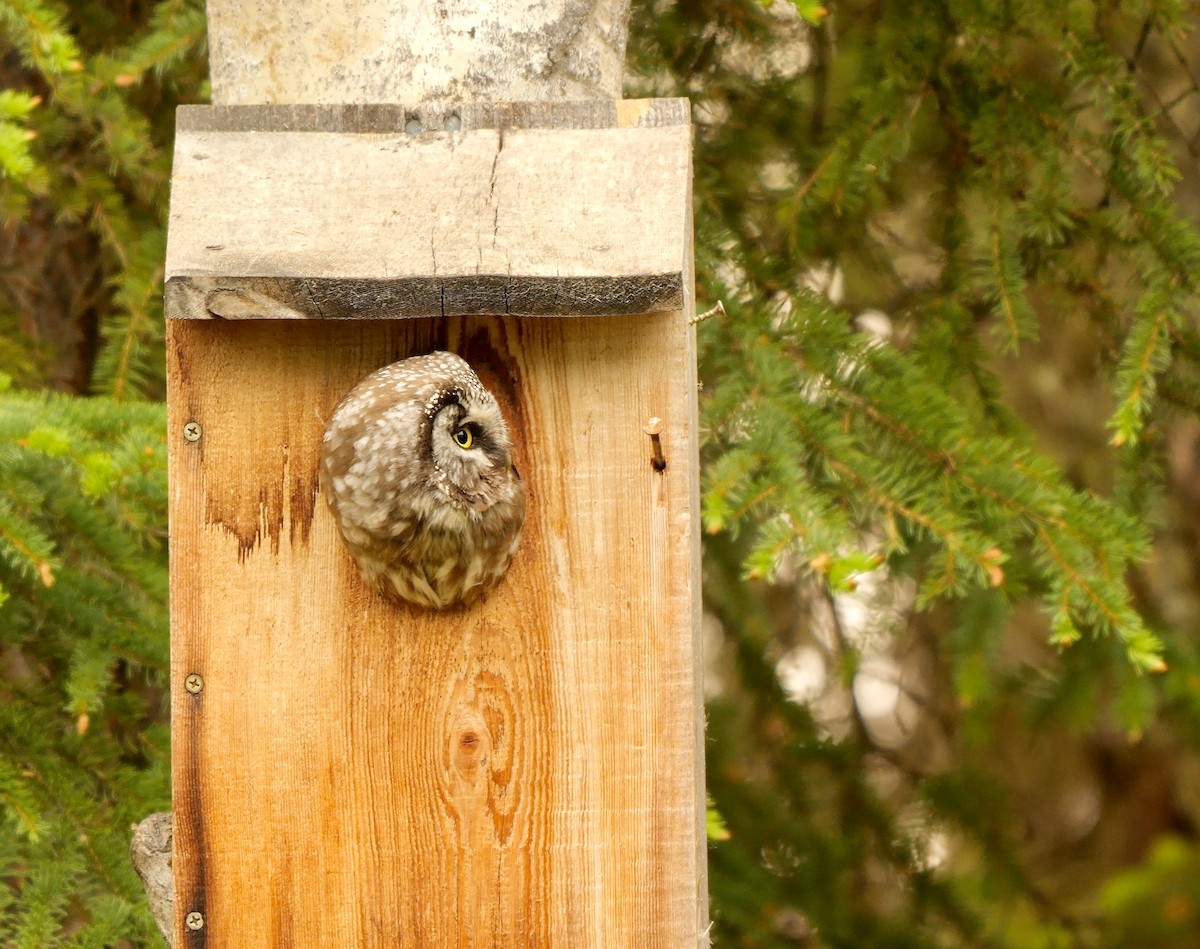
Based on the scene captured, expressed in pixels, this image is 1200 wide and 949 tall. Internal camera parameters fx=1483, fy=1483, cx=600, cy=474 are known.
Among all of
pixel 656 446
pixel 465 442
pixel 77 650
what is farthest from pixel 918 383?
pixel 77 650

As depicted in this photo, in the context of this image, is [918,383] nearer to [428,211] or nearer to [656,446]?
[656,446]

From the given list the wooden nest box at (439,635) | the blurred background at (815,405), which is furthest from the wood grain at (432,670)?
the blurred background at (815,405)

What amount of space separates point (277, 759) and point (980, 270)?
1607 mm

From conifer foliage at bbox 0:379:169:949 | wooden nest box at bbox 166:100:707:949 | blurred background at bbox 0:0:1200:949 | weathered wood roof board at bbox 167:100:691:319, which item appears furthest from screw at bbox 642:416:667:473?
conifer foliage at bbox 0:379:169:949

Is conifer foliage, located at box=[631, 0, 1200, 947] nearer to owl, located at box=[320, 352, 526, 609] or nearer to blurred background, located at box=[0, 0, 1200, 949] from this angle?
blurred background, located at box=[0, 0, 1200, 949]

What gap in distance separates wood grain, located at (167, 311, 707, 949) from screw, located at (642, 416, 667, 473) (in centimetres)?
2

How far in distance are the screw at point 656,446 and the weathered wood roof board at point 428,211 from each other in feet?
0.55

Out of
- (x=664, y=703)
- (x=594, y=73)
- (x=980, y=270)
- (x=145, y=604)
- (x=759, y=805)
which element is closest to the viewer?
(x=664, y=703)

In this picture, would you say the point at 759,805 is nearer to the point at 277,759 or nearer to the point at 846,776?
the point at 846,776

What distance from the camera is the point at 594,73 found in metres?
2.20

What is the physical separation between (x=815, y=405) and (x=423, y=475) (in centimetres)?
95

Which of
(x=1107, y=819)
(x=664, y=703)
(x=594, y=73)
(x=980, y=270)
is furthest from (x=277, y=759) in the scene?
(x=1107, y=819)

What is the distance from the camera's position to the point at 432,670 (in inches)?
77.1

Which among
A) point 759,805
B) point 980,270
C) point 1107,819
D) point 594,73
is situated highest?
point 594,73
